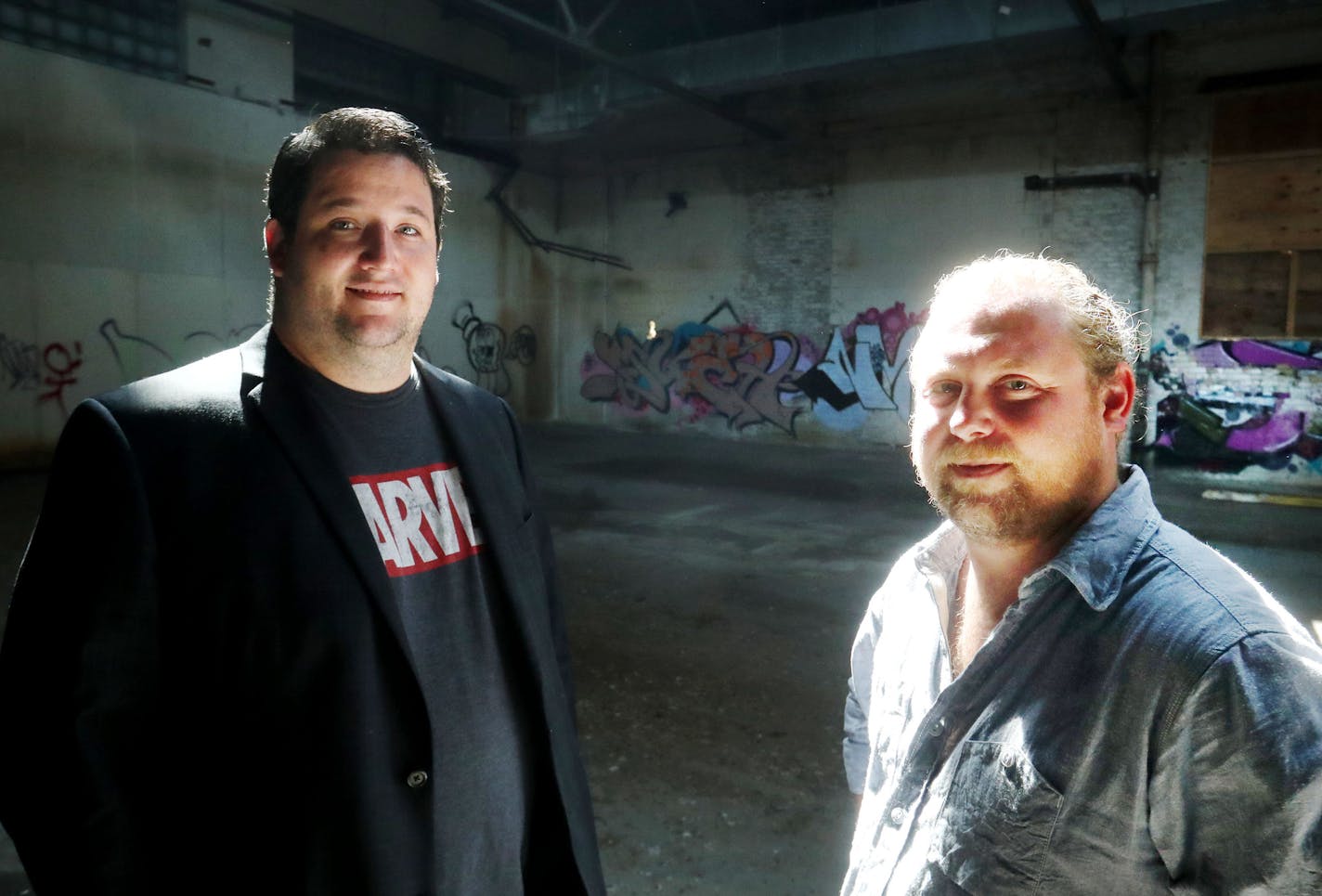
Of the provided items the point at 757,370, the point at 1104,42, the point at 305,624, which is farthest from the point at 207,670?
the point at 757,370

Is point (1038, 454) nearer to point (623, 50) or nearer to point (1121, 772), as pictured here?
point (1121, 772)

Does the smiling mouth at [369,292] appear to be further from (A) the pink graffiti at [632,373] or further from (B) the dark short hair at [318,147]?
(A) the pink graffiti at [632,373]

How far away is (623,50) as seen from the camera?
1362cm

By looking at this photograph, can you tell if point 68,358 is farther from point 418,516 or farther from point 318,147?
point 418,516

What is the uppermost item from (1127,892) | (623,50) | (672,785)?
(623,50)

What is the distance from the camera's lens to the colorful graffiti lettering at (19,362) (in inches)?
382

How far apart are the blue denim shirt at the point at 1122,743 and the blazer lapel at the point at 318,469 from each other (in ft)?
2.88

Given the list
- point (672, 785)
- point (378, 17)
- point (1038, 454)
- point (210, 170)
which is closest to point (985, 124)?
point (378, 17)

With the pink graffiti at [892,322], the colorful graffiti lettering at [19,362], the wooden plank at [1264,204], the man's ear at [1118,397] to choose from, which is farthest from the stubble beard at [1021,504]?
the pink graffiti at [892,322]

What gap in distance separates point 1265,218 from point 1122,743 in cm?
1219

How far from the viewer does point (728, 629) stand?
16.9ft

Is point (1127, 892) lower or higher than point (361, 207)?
lower

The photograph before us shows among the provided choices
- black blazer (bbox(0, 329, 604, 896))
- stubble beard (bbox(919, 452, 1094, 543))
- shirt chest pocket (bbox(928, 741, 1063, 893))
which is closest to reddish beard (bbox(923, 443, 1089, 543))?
stubble beard (bbox(919, 452, 1094, 543))

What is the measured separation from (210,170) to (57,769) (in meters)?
11.9
